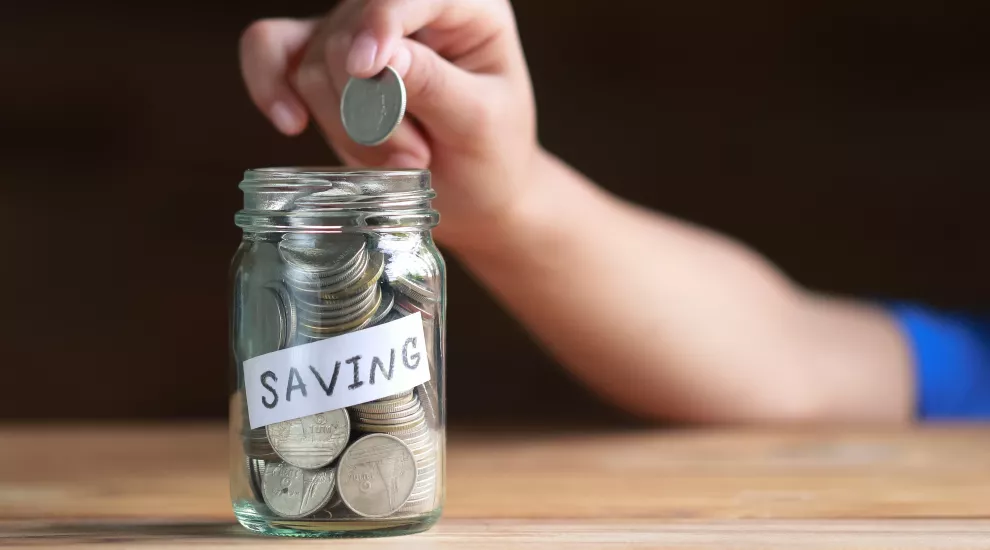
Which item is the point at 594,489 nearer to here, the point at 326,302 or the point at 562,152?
the point at 326,302

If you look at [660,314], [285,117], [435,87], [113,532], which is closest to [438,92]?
[435,87]

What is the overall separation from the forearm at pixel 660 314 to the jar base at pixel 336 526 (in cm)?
39

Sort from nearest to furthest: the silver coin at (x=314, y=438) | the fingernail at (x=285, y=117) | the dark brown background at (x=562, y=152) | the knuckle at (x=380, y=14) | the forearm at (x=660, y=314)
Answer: the silver coin at (x=314, y=438)
the knuckle at (x=380, y=14)
the fingernail at (x=285, y=117)
the forearm at (x=660, y=314)
the dark brown background at (x=562, y=152)

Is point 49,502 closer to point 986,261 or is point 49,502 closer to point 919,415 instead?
point 919,415

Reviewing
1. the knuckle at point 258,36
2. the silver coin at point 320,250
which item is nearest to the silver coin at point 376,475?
the silver coin at point 320,250

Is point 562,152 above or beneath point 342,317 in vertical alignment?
above

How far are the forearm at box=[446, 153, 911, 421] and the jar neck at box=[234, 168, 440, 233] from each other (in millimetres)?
334

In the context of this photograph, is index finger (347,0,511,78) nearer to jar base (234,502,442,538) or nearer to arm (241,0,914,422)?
arm (241,0,914,422)

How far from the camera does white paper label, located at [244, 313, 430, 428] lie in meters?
0.59

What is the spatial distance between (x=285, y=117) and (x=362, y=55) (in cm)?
15

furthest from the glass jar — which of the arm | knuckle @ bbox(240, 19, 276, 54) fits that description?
knuckle @ bbox(240, 19, 276, 54)

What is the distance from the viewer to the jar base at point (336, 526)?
605mm

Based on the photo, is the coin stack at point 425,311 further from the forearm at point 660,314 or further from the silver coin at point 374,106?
the forearm at point 660,314

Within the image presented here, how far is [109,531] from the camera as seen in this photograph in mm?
662
